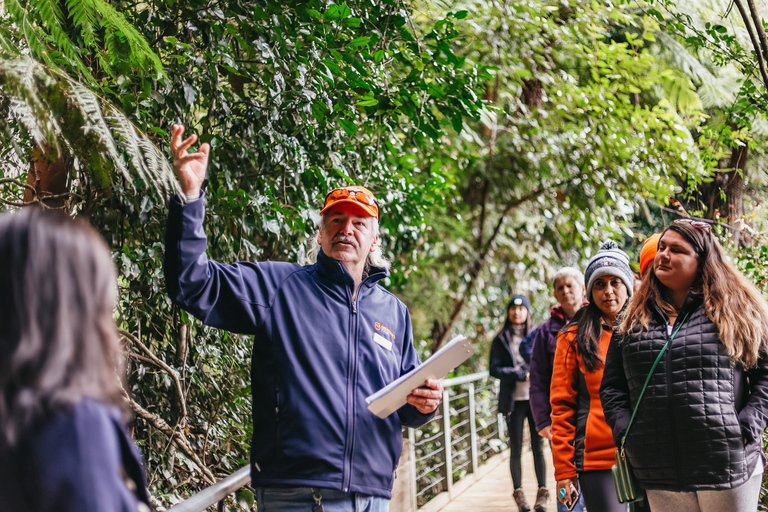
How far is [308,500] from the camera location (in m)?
2.26

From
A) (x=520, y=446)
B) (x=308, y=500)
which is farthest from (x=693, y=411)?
(x=520, y=446)

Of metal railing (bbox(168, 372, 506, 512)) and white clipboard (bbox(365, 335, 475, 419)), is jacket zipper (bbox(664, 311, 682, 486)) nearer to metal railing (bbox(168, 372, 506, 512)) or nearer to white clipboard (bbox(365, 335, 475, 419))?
white clipboard (bbox(365, 335, 475, 419))

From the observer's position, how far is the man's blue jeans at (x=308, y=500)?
225 cm

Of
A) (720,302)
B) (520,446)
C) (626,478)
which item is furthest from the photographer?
(520,446)

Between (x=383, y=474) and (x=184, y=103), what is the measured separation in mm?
2281

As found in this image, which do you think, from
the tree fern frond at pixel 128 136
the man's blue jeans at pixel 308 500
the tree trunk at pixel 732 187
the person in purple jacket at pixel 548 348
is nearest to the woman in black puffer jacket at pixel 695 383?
the man's blue jeans at pixel 308 500

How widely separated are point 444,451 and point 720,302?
5.46 m

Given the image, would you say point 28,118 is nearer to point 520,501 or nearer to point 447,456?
point 520,501

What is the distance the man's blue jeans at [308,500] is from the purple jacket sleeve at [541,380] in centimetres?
273

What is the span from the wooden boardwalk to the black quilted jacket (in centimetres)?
390

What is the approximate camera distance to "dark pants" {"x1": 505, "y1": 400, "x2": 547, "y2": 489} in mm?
6328

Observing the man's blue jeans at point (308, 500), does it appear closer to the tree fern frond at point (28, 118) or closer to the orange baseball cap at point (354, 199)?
the orange baseball cap at point (354, 199)

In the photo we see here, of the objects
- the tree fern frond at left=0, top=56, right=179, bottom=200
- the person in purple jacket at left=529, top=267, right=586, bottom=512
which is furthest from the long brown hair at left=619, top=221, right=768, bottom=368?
the tree fern frond at left=0, top=56, right=179, bottom=200

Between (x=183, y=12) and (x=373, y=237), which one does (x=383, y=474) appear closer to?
(x=373, y=237)
